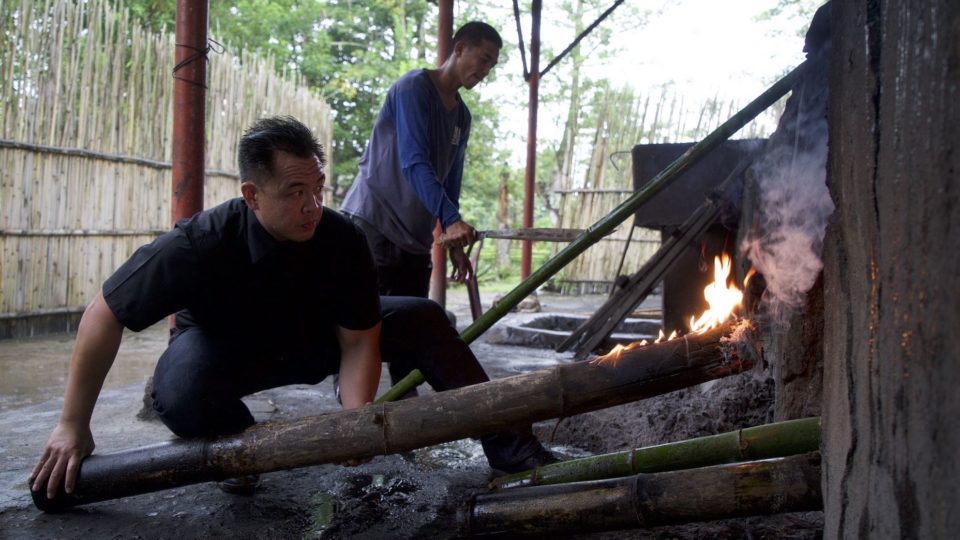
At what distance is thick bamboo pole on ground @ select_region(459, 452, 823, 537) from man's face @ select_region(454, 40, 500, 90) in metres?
2.07

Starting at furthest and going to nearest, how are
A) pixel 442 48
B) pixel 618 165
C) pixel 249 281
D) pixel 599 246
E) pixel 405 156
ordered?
pixel 599 246, pixel 618 165, pixel 442 48, pixel 405 156, pixel 249 281

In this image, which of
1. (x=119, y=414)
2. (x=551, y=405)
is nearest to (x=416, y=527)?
(x=551, y=405)

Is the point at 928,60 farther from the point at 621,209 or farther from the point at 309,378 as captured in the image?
the point at 309,378

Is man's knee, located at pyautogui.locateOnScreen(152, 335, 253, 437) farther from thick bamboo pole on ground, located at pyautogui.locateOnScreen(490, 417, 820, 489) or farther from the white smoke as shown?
the white smoke

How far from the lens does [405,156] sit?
3.23 metres

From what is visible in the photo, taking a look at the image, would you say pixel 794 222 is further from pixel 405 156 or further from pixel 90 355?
pixel 90 355

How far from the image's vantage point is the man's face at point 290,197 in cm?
217

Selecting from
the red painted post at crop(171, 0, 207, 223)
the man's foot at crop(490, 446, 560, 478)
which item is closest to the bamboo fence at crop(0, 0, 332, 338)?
the red painted post at crop(171, 0, 207, 223)

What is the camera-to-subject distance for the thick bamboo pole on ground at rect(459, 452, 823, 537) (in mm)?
1660

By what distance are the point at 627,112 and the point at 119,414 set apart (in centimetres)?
885

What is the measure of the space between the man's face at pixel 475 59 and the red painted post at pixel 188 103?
1.33 meters

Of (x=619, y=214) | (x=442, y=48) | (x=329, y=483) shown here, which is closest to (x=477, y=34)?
(x=619, y=214)

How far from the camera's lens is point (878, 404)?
3.92 feet

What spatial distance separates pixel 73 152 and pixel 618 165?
7096mm
